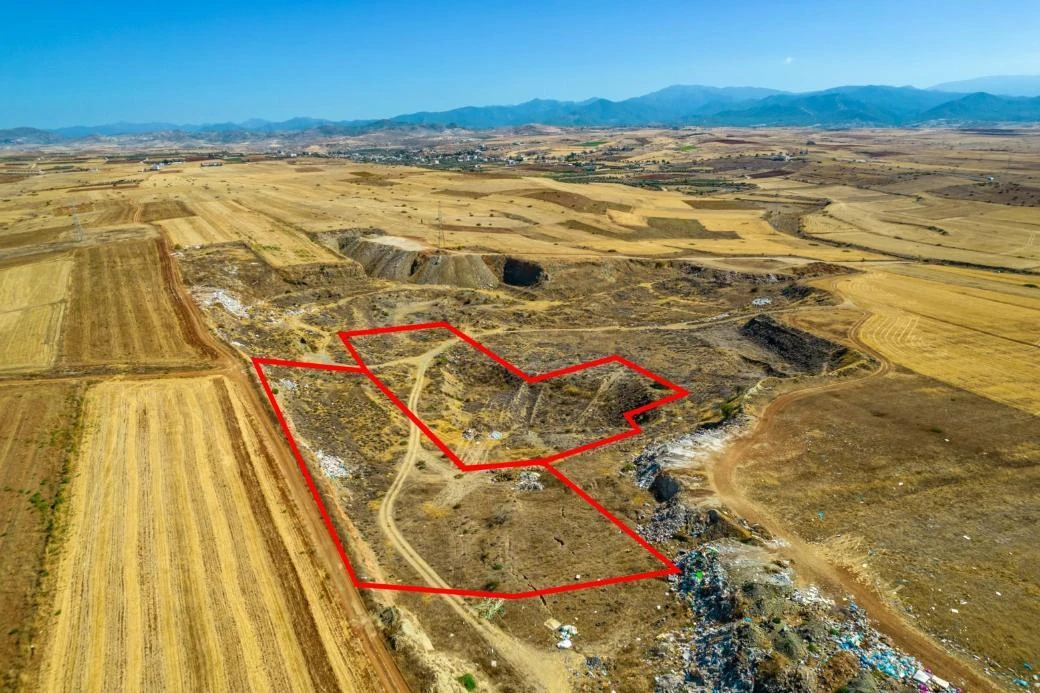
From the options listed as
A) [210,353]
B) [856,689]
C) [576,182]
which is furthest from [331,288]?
[576,182]

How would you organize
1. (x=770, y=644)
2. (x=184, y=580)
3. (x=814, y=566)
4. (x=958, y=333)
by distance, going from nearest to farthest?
(x=770, y=644), (x=184, y=580), (x=814, y=566), (x=958, y=333)

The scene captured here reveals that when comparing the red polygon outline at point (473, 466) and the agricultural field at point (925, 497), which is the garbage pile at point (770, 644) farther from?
the red polygon outline at point (473, 466)

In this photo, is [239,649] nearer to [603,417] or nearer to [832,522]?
[832,522]

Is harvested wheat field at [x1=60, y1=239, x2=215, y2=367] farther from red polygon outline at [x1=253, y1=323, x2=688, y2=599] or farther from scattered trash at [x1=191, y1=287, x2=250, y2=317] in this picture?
red polygon outline at [x1=253, y1=323, x2=688, y2=599]

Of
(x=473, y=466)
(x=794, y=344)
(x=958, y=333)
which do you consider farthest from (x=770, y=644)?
(x=958, y=333)

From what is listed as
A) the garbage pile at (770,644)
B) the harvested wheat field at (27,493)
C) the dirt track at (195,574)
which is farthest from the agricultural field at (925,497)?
the harvested wheat field at (27,493)

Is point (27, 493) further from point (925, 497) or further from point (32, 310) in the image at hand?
point (925, 497)

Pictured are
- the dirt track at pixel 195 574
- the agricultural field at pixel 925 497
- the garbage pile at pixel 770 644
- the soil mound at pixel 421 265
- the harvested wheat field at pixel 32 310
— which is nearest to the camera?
the garbage pile at pixel 770 644

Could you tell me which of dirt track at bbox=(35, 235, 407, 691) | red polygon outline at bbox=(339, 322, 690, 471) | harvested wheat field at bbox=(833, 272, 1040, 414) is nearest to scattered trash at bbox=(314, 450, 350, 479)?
dirt track at bbox=(35, 235, 407, 691)
